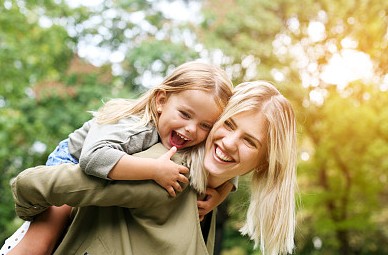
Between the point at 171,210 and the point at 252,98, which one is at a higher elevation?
the point at 252,98

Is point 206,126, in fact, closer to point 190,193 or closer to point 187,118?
point 187,118

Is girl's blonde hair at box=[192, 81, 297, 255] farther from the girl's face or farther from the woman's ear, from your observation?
the woman's ear

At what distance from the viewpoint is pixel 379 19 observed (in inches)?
419

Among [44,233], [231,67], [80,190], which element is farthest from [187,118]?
[231,67]

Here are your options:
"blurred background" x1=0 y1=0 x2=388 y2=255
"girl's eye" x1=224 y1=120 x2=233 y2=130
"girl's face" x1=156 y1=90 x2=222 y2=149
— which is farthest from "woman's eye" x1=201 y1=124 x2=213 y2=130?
"blurred background" x1=0 y1=0 x2=388 y2=255

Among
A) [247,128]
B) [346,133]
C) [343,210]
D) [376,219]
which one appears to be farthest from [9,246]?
[376,219]

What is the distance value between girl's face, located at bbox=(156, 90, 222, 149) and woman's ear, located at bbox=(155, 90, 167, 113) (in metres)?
0.04

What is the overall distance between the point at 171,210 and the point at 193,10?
334 inches

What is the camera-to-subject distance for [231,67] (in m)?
10.2

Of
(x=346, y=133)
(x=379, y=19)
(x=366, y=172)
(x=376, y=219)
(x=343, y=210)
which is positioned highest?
(x=379, y=19)

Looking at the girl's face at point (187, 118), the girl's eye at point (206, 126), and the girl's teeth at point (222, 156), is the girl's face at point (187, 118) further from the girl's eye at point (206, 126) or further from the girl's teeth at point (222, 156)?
the girl's teeth at point (222, 156)

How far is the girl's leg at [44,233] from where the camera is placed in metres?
2.02

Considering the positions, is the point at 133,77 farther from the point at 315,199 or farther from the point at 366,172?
the point at 366,172

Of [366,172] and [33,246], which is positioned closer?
[33,246]
